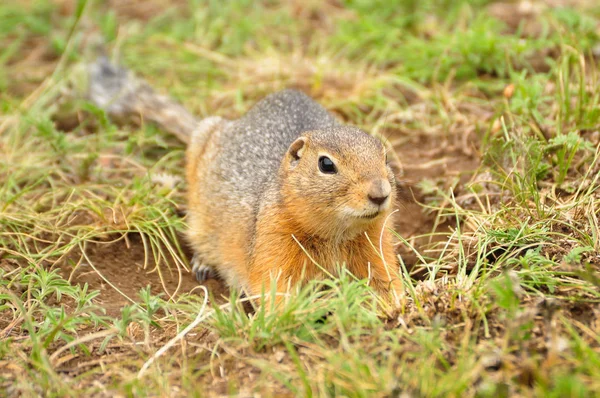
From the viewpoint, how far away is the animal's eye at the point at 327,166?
447cm

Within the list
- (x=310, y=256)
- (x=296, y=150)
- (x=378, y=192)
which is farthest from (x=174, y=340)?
(x=296, y=150)

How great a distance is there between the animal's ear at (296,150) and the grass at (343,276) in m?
0.88

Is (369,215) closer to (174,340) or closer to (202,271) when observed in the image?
(174,340)

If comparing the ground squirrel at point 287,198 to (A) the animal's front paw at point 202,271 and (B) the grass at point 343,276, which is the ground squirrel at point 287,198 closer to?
(A) the animal's front paw at point 202,271

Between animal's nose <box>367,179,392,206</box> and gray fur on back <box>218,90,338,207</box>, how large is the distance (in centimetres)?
130

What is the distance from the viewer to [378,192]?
4121mm

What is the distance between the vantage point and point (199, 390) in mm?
3537

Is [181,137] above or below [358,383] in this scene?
below

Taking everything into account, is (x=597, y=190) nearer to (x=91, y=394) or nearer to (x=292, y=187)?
(x=292, y=187)

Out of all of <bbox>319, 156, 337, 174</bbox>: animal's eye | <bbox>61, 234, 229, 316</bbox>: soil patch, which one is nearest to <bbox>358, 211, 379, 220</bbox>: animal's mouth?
<bbox>319, 156, 337, 174</bbox>: animal's eye

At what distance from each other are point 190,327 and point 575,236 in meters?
2.34

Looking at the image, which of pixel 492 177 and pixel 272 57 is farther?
pixel 272 57

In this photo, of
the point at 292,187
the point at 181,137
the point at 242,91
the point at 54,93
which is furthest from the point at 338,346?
the point at 54,93

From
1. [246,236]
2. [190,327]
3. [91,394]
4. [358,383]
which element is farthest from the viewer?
[246,236]
